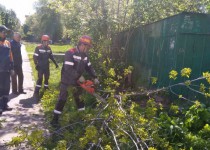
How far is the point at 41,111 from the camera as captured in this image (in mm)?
7848

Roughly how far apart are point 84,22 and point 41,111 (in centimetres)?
402

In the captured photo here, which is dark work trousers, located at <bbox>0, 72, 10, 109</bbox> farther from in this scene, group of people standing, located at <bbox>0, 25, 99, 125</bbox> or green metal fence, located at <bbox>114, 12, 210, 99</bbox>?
green metal fence, located at <bbox>114, 12, 210, 99</bbox>

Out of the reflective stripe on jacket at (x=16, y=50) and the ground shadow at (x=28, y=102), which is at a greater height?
the reflective stripe on jacket at (x=16, y=50)

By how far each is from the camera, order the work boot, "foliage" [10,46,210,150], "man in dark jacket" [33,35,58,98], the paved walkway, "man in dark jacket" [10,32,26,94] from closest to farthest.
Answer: "foliage" [10,46,210,150] < the paved walkway < the work boot < "man in dark jacket" [10,32,26,94] < "man in dark jacket" [33,35,58,98]

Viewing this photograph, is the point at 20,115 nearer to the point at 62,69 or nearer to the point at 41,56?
the point at 62,69

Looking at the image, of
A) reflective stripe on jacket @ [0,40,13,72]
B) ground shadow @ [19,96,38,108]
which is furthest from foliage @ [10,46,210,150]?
ground shadow @ [19,96,38,108]

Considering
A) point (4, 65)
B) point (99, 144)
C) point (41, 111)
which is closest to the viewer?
point (99, 144)

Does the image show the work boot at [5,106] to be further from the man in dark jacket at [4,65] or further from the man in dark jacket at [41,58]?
the man in dark jacket at [41,58]

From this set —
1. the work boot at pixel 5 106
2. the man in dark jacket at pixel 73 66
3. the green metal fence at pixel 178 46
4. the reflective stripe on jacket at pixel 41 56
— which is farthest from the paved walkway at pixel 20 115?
the green metal fence at pixel 178 46

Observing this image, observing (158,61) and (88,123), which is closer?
(88,123)

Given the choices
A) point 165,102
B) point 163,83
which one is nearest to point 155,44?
point 163,83

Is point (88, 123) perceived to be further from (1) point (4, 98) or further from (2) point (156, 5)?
(2) point (156, 5)

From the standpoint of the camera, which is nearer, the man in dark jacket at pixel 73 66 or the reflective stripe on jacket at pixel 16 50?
the man in dark jacket at pixel 73 66

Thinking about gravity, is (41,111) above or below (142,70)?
below
